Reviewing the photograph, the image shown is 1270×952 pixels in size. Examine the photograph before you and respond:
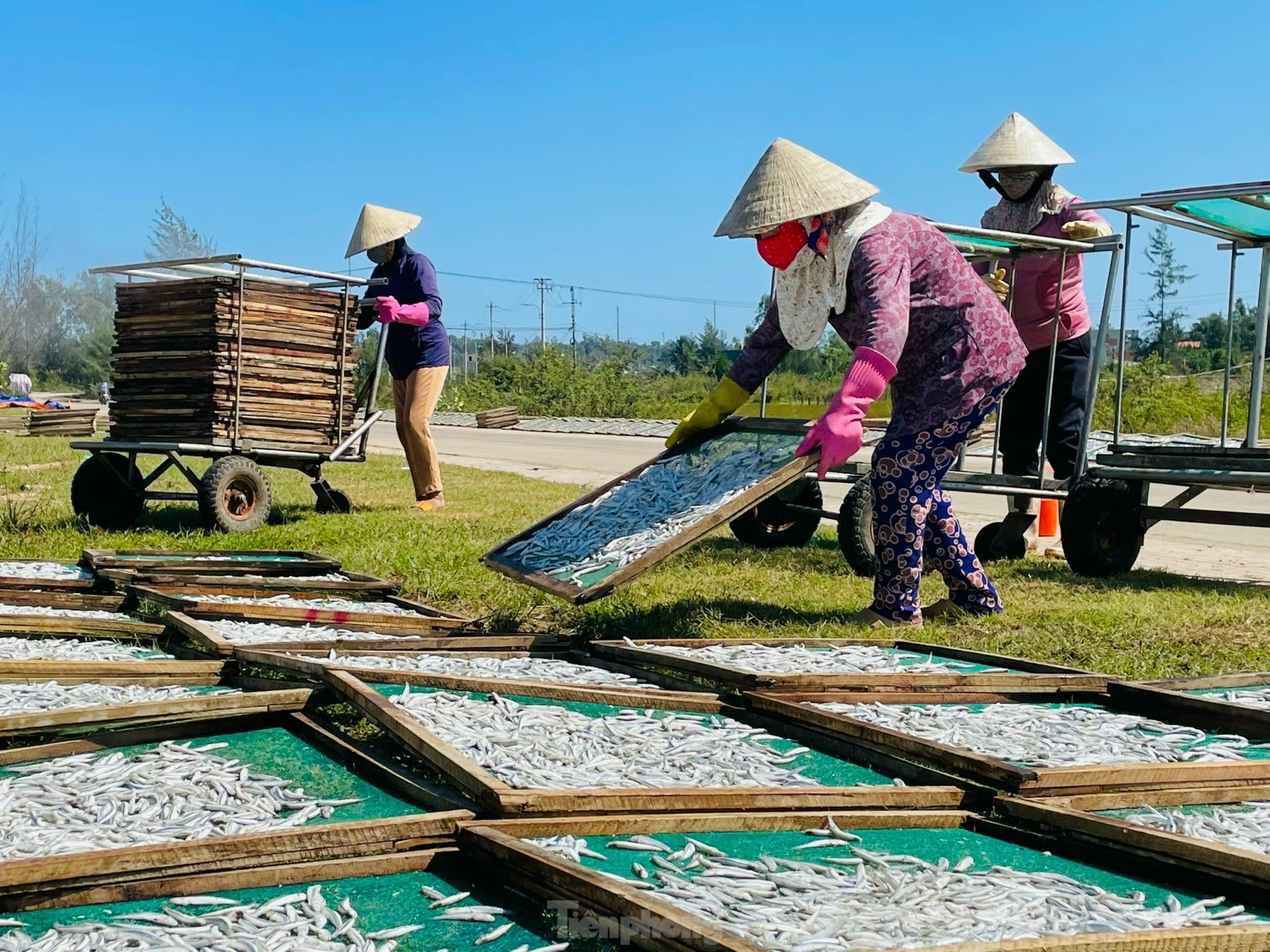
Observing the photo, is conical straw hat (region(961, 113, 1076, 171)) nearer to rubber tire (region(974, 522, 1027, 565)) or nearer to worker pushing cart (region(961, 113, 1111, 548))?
worker pushing cart (region(961, 113, 1111, 548))

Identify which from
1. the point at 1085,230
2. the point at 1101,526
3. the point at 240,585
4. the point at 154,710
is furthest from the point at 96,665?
the point at 1085,230

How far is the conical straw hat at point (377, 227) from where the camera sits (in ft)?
33.9

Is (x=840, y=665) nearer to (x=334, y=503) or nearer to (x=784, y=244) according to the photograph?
(x=784, y=244)

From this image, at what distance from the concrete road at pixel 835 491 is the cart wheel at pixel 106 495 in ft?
21.2

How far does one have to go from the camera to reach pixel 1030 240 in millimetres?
8258

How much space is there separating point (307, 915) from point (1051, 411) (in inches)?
277

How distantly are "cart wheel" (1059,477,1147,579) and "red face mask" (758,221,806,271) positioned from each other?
3.11m

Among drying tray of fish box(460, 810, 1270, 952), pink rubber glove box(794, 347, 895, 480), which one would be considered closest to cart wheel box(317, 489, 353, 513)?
pink rubber glove box(794, 347, 895, 480)

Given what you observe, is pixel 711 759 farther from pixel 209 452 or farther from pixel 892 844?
pixel 209 452

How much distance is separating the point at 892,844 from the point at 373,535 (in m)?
6.64

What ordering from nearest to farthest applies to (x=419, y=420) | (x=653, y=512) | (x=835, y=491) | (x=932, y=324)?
(x=932, y=324), (x=653, y=512), (x=419, y=420), (x=835, y=491)

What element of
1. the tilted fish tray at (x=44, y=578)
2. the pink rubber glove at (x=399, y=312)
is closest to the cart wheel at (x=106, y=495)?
the tilted fish tray at (x=44, y=578)

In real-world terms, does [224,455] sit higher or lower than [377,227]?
lower

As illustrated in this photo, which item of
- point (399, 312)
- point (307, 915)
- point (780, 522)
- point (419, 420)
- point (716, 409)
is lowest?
point (307, 915)
